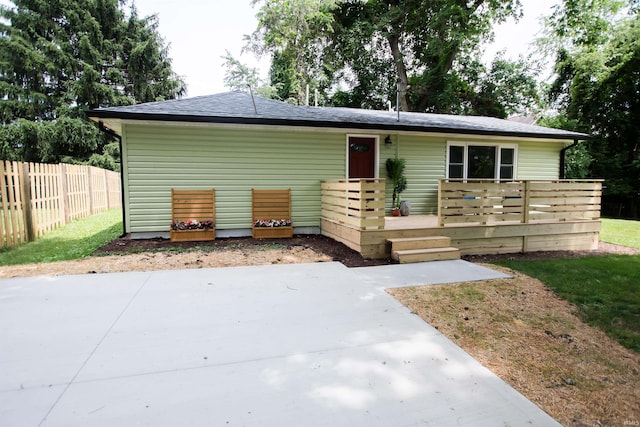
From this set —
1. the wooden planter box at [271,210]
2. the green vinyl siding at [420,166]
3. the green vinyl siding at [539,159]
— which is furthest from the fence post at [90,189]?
the green vinyl siding at [539,159]

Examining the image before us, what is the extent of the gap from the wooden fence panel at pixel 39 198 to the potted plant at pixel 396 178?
7.84m

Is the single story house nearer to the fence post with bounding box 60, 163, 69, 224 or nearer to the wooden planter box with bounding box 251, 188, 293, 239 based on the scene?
the wooden planter box with bounding box 251, 188, 293, 239

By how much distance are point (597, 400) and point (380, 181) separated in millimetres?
3985

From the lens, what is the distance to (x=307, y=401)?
1938 mm

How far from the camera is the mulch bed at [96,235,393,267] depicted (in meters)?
5.53

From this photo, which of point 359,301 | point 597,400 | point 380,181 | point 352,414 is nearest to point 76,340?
point 352,414

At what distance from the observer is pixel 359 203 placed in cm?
562

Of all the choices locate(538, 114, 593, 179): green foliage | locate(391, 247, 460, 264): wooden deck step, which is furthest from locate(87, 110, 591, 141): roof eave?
locate(538, 114, 593, 179): green foliage

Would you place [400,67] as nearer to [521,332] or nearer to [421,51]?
[421,51]

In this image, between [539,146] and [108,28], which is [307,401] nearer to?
[539,146]

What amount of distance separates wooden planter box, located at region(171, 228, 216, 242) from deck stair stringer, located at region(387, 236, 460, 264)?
3.73 m

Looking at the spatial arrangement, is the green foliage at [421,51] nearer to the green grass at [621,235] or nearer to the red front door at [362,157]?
the green grass at [621,235]

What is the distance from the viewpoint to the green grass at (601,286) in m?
3.10

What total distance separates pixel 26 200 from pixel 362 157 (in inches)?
286
